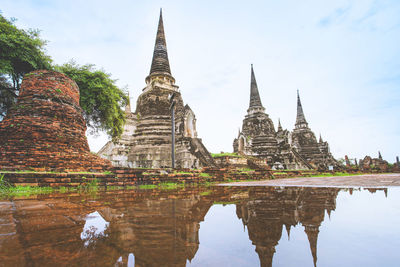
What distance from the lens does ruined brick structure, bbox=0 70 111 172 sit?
514 cm

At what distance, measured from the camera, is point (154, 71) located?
52.7 ft

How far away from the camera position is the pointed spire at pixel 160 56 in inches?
634

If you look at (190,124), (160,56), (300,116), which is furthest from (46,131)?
(300,116)

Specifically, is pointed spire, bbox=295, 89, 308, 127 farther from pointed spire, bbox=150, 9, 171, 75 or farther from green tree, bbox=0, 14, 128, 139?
green tree, bbox=0, 14, 128, 139

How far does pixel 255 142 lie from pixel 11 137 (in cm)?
1799

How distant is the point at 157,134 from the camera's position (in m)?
13.7

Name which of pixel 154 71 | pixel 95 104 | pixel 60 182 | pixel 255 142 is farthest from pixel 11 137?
pixel 255 142

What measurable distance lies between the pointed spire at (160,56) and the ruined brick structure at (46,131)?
939cm

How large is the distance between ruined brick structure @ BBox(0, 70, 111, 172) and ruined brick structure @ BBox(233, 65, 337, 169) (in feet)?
49.0

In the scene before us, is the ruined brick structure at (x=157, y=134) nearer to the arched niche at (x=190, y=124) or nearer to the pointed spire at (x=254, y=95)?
the arched niche at (x=190, y=124)

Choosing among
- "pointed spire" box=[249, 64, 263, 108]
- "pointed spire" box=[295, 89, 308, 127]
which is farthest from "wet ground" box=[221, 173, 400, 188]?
"pointed spire" box=[295, 89, 308, 127]

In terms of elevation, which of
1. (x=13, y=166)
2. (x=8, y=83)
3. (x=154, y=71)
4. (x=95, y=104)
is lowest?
(x=13, y=166)

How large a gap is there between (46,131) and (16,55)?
16.9 feet

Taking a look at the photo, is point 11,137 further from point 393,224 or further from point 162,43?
point 162,43
